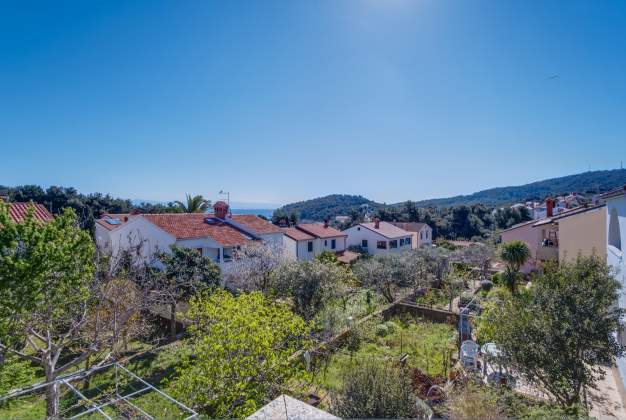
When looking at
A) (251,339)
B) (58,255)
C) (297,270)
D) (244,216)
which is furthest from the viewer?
(244,216)

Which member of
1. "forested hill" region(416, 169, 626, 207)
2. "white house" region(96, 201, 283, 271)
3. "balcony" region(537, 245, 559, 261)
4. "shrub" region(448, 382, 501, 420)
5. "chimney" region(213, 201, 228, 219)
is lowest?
"balcony" region(537, 245, 559, 261)

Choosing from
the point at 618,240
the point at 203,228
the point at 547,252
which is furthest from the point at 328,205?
the point at 618,240

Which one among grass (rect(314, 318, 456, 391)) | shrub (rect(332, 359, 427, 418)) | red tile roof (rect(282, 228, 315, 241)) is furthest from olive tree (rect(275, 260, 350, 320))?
red tile roof (rect(282, 228, 315, 241))

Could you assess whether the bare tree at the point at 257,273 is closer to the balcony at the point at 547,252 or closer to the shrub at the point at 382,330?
the shrub at the point at 382,330

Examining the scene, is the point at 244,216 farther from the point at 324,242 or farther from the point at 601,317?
the point at 601,317

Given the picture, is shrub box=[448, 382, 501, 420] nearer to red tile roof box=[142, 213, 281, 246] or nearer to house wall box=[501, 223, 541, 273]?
red tile roof box=[142, 213, 281, 246]

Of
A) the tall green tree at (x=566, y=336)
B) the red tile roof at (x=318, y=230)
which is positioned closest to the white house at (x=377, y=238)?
the red tile roof at (x=318, y=230)

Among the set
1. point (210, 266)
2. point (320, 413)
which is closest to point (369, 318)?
point (210, 266)
